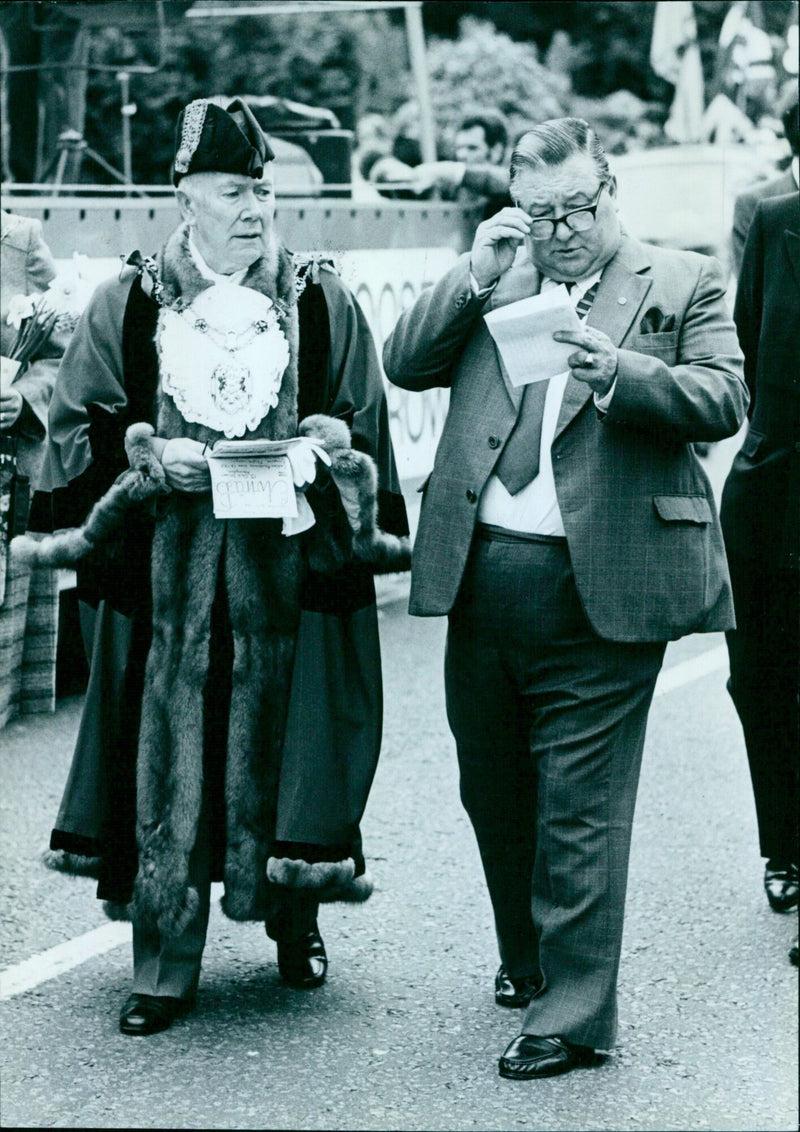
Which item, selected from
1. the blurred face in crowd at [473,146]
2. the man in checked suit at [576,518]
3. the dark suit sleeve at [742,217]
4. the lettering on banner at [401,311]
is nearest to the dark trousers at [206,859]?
the man in checked suit at [576,518]

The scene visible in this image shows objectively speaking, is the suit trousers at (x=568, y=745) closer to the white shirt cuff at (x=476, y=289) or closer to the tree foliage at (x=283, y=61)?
the white shirt cuff at (x=476, y=289)

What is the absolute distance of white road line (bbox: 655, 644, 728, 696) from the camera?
8.20 m

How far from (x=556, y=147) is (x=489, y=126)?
8.40 meters

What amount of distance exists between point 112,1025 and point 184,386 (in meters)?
1.44

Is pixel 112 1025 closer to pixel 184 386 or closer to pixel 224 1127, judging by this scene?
pixel 224 1127

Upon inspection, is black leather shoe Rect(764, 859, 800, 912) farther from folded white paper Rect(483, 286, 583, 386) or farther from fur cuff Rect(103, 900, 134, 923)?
folded white paper Rect(483, 286, 583, 386)

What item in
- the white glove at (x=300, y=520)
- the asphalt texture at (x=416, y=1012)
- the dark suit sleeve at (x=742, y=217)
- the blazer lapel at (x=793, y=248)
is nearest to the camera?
the asphalt texture at (x=416, y=1012)

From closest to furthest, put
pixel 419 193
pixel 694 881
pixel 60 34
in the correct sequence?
pixel 694 881 < pixel 419 193 < pixel 60 34

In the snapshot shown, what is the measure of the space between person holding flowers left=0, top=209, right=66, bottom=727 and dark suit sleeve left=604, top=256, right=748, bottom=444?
2396mm

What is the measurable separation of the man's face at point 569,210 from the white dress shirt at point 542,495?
55 mm

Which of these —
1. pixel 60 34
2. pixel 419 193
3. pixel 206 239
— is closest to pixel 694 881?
pixel 206 239

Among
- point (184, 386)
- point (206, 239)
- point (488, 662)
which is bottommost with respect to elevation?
point (488, 662)

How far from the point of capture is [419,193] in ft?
38.5

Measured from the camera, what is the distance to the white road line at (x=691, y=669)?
8.20 metres
